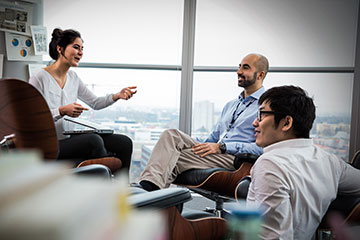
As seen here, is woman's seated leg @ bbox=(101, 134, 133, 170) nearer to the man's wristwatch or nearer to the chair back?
the man's wristwatch

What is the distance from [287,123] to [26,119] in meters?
1.34

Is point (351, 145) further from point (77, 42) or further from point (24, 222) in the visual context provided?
point (24, 222)

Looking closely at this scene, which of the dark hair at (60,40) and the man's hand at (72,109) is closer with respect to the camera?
the man's hand at (72,109)

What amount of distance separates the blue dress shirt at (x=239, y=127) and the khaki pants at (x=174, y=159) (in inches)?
4.6

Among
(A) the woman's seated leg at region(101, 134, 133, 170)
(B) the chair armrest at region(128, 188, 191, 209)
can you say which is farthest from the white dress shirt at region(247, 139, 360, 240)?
(A) the woman's seated leg at region(101, 134, 133, 170)

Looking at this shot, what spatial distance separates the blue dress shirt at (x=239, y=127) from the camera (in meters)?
2.65

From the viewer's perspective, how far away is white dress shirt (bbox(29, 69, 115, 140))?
2.83 m

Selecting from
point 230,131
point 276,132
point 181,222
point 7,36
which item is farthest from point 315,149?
point 7,36

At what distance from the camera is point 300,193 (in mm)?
1310

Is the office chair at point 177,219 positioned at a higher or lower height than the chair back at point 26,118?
lower

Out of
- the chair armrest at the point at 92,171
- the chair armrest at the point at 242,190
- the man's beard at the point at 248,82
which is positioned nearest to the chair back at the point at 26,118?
the chair armrest at the point at 92,171

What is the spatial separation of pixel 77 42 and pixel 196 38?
1.29m

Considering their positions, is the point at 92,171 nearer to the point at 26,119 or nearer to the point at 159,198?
the point at 159,198

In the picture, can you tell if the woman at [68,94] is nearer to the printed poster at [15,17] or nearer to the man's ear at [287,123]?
the printed poster at [15,17]
